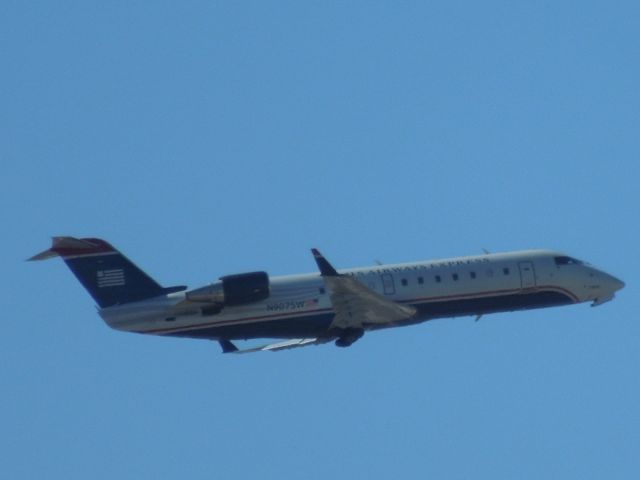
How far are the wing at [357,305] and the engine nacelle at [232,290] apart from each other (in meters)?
2.08

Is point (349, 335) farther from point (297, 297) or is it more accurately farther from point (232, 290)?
point (232, 290)

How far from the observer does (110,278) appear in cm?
5156

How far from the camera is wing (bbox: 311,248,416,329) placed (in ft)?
165

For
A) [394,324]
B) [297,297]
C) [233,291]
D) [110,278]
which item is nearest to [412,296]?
[394,324]

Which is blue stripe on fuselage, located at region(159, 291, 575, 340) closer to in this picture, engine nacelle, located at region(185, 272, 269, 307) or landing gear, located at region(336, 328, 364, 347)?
→ landing gear, located at region(336, 328, 364, 347)

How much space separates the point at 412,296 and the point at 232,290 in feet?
18.6

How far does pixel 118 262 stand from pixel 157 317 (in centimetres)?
217

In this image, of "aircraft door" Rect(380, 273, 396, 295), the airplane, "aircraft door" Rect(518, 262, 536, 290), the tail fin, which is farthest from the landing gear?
"aircraft door" Rect(518, 262, 536, 290)

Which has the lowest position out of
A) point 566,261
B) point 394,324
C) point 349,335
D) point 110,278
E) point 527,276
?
point 349,335

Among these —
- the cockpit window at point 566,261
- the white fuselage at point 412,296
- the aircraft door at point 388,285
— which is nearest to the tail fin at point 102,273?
the white fuselage at point 412,296

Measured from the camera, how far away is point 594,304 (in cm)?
5616

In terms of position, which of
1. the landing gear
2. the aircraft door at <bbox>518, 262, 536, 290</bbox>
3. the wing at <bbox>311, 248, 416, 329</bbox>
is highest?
the aircraft door at <bbox>518, 262, 536, 290</bbox>

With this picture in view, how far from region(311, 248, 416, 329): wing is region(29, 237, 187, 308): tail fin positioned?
14.8 ft

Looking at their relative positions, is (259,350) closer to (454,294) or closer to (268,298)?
(268,298)
